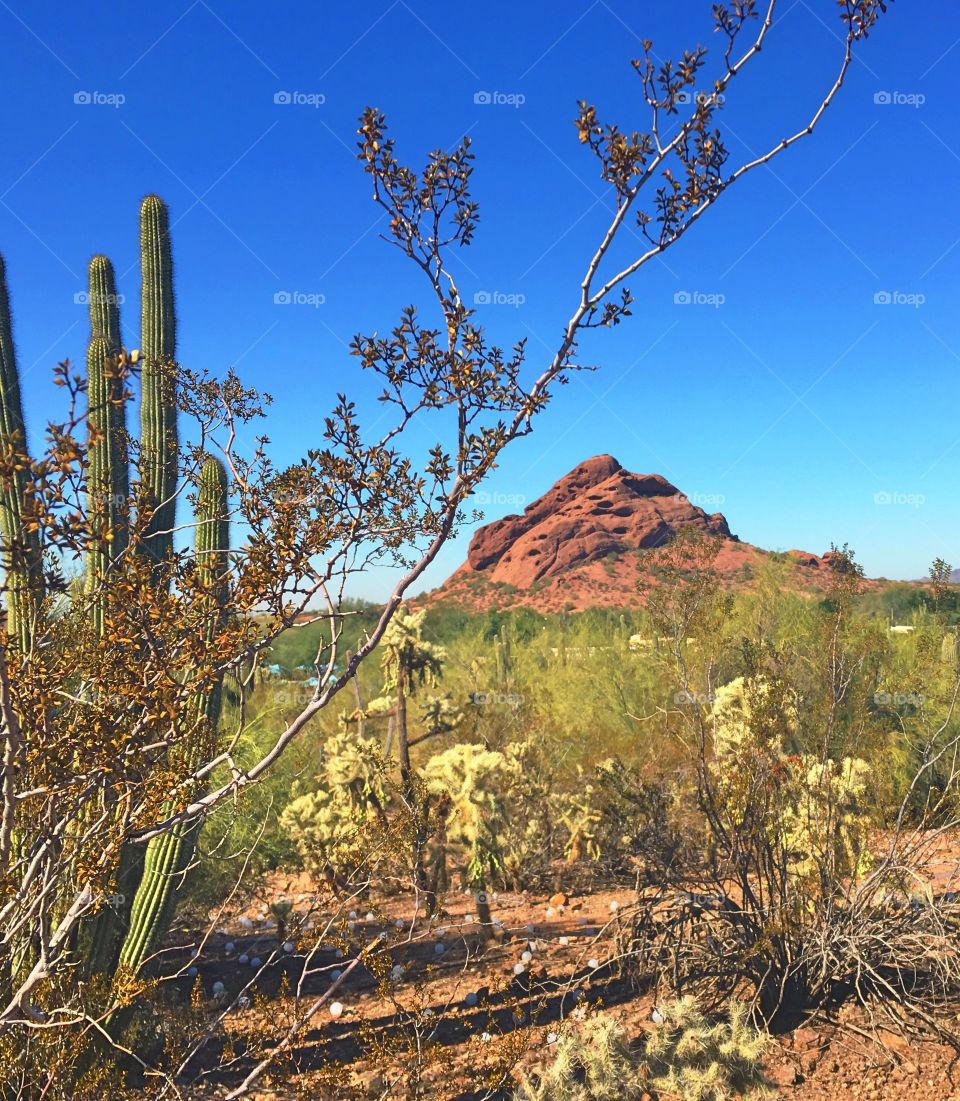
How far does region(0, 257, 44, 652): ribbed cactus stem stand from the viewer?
72.9 inches

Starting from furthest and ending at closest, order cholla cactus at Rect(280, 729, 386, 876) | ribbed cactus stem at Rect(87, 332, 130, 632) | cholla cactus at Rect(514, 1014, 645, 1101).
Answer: cholla cactus at Rect(280, 729, 386, 876)
cholla cactus at Rect(514, 1014, 645, 1101)
ribbed cactus stem at Rect(87, 332, 130, 632)

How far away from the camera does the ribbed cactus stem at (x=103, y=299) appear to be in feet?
18.0

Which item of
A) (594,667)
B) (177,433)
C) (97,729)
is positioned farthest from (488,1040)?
(594,667)

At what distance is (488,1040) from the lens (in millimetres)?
4375

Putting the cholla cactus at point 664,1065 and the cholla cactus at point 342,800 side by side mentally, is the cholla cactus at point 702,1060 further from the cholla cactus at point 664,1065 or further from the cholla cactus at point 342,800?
the cholla cactus at point 342,800

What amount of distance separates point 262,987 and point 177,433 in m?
4.00

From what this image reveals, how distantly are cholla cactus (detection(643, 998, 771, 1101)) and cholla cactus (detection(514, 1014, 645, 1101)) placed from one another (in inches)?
6.1

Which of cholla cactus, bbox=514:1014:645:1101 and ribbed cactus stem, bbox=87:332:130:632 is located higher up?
ribbed cactus stem, bbox=87:332:130:632

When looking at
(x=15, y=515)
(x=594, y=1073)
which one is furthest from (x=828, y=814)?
(x=15, y=515)

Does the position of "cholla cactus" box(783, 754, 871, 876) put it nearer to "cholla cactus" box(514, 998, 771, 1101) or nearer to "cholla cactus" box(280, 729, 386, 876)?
"cholla cactus" box(514, 998, 771, 1101)

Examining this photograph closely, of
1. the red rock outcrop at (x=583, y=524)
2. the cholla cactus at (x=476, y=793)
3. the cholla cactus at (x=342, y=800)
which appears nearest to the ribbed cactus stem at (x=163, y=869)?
the cholla cactus at (x=342, y=800)

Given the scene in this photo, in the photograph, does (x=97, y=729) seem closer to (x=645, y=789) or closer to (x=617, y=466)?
(x=645, y=789)

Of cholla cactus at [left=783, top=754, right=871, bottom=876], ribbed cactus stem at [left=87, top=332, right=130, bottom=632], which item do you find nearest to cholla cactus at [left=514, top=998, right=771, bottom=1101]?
cholla cactus at [left=783, top=754, right=871, bottom=876]

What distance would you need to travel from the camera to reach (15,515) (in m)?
2.00
